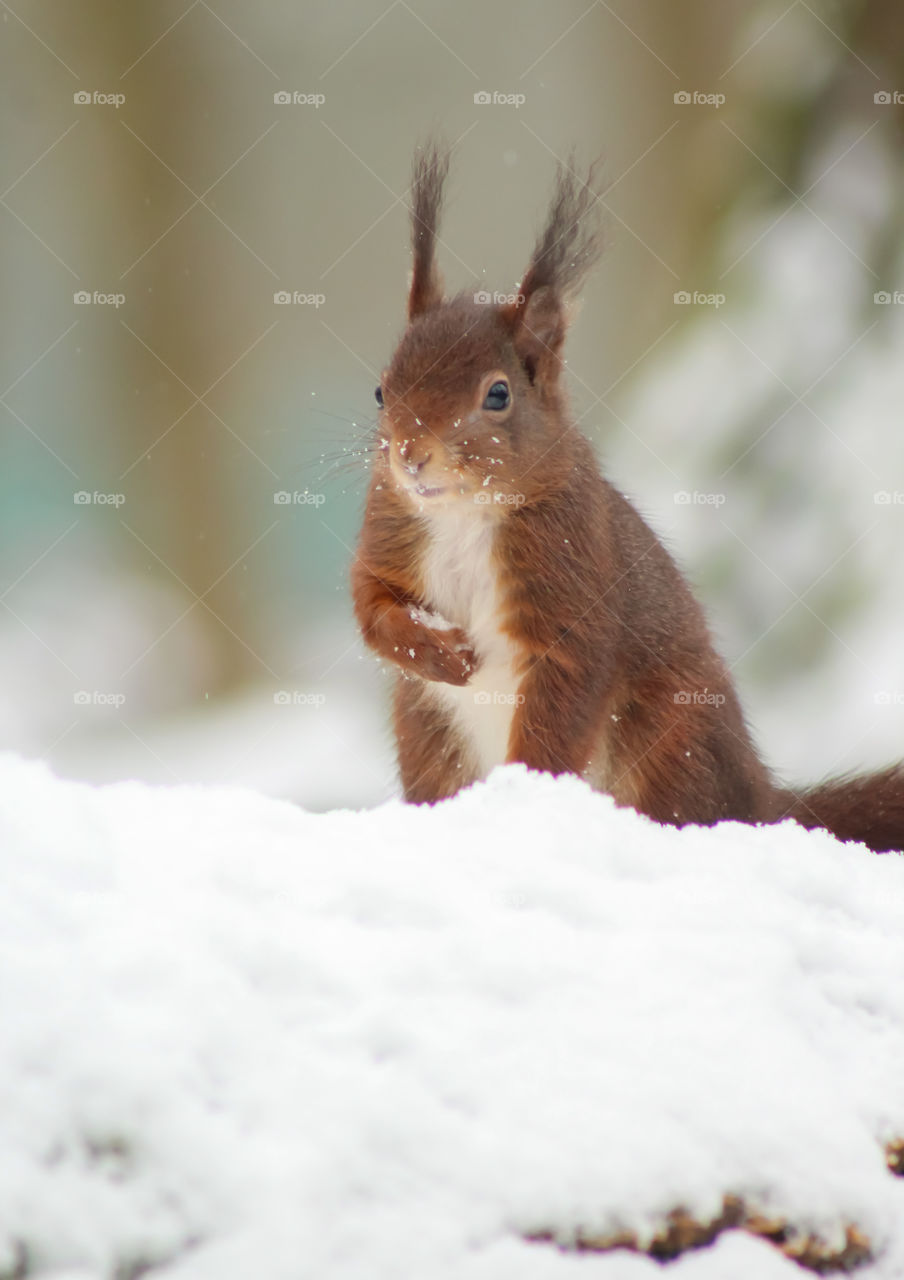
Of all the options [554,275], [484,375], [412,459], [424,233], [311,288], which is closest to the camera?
[412,459]

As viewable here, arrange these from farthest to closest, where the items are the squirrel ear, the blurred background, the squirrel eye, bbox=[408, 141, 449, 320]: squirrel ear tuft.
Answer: the blurred background → bbox=[408, 141, 449, 320]: squirrel ear tuft → the squirrel ear → the squirrel eye

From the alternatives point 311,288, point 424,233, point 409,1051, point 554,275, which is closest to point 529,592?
point 554,275

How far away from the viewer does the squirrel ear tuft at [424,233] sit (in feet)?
9.30

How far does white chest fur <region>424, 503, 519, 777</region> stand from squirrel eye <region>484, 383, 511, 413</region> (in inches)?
7.6

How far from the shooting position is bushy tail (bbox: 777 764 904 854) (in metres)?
2.84

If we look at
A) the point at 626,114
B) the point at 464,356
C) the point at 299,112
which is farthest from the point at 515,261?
the point at 464,356

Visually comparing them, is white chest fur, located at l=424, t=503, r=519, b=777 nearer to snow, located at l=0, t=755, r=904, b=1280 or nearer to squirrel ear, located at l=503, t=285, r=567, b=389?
squirrel ear, located at l=503, t=285, r=567, b=389

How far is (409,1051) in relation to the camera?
4.01 ft

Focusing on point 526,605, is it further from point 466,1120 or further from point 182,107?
point 182,107

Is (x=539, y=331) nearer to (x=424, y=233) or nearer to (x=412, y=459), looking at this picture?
(x=424, y=233)

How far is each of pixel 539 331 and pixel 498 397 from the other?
0.23 metres

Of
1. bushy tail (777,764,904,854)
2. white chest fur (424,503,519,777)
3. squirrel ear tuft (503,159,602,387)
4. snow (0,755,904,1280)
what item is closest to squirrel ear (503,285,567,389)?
squirrel ear tuft (503,159,602,387)

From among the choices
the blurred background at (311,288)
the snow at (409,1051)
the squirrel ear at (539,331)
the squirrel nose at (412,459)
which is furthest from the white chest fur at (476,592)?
the blurred background at (311,288)

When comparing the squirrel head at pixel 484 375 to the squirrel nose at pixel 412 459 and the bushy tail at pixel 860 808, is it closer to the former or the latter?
the squirrel nose at pixel 412 459
